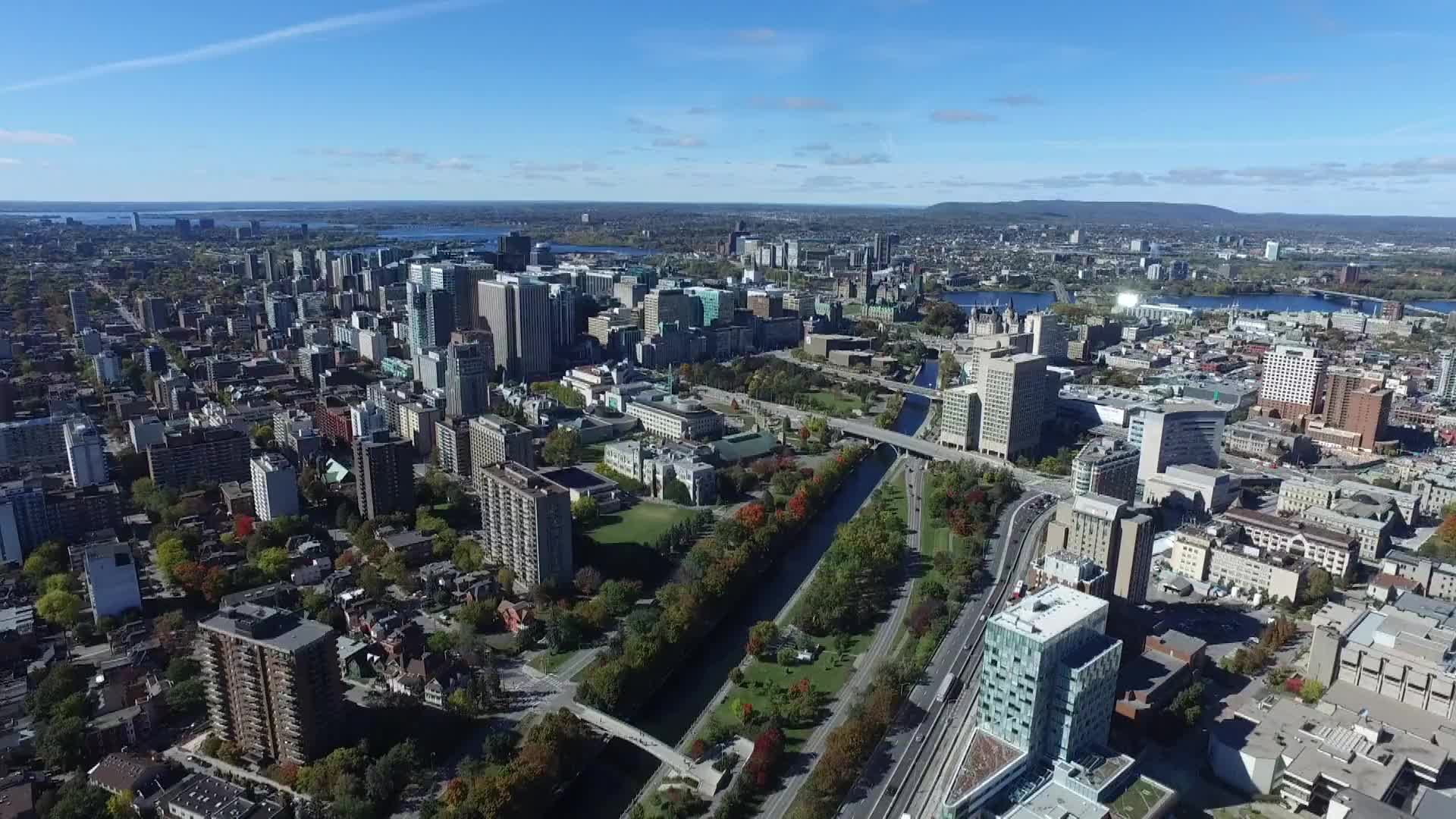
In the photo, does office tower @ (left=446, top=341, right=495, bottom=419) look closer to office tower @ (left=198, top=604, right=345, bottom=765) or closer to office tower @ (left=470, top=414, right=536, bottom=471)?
office tower @ (left=470, top=414, right=536, bottom=471)

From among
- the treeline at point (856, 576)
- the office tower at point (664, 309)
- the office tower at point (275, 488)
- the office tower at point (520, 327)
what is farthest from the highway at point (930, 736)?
the office tower at point (664, 309)

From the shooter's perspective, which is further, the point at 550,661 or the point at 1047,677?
the point at 550,661

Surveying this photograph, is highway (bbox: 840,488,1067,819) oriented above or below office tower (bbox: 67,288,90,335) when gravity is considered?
below

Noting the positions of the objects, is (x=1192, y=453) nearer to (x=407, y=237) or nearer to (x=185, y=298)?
(x=185, y=298)

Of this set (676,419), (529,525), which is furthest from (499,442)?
(676,419)

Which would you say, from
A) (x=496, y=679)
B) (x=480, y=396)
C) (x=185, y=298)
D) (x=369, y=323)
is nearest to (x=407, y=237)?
(x=185, y=298)

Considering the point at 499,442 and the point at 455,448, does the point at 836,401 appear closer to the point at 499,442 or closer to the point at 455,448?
the point at 455,448

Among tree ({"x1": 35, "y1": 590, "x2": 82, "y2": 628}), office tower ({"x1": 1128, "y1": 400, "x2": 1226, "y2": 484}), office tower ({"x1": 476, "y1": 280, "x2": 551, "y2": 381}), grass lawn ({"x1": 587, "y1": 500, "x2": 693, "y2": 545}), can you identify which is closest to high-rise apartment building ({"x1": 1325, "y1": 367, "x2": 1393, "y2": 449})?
office tower ({"x1": 1128, "y1": 400, "x2": 1226, "y2": 484})
